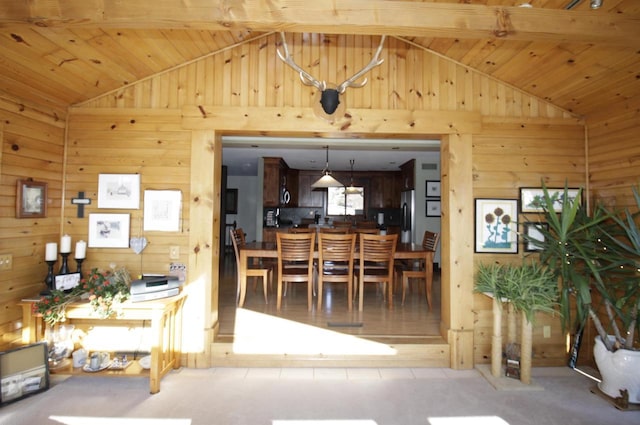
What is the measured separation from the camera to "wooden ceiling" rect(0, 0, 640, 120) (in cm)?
182

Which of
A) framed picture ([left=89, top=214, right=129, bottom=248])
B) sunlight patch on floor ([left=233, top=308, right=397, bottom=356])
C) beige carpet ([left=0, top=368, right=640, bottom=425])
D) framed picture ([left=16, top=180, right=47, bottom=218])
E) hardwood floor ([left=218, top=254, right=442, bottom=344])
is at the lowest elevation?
beige carpet ([left=0, top=368, right=640, bottom=425])

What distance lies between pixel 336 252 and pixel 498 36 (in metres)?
2.66

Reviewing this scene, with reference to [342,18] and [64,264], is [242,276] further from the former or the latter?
[342,18]

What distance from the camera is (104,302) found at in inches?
97.4

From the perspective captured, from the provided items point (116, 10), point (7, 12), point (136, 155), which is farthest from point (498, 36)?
point (136, 155)

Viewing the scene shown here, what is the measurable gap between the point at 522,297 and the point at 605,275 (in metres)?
0.72

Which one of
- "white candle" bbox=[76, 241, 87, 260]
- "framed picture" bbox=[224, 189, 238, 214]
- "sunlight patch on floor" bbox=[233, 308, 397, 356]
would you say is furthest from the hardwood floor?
"framed picture" bbox=[224, 189, 238, 214]

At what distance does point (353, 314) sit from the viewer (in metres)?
3.68

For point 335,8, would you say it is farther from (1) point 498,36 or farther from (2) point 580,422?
(2) point 580,422

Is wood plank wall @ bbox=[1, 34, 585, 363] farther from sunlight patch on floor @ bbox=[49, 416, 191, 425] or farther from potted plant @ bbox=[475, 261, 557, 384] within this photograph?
sunlight patch on floor @ bbox=[49, 416, 191, 425]

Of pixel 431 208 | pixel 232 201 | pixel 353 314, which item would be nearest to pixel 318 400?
pixel 353 314

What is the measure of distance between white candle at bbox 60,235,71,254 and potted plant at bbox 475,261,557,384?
3.55m

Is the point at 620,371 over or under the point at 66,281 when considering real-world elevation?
under

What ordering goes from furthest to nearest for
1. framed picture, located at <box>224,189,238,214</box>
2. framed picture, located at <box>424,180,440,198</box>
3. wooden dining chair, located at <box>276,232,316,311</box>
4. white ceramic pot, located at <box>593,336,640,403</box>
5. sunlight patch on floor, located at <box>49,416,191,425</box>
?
1. framed picture, located at <box>224,189,238,214</box>
2. framed picture, located at <box>424,180,440,198</box>
3. wooden dining chair, located at <box>276,232,316,311</box>
4. white ceramic pot, located at <box>593,336,640,403</box>
5. sunlight patch on floor, located at <box>49,416,191,425</box>
